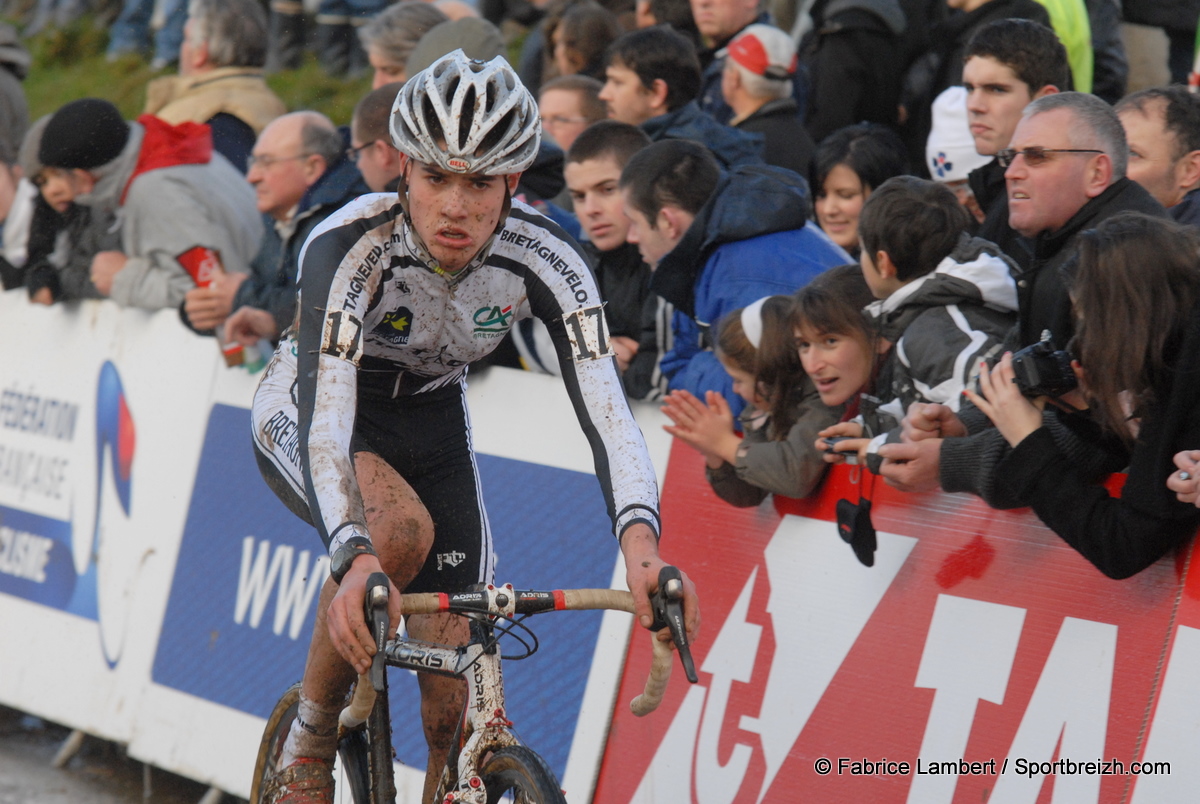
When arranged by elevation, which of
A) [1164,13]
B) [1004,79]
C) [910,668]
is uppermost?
[1164,13]

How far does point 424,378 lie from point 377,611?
56.8 inches

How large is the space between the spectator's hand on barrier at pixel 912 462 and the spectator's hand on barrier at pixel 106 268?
16.3 ft

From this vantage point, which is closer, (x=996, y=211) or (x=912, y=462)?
(x=912, y=462)

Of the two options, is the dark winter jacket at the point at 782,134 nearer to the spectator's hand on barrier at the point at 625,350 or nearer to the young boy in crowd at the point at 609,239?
the young boy in crowd at the point at 609,239

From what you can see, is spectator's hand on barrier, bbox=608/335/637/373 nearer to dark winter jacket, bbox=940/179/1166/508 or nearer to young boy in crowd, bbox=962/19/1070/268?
young boy in crowd, bbox=962/19/1070/268

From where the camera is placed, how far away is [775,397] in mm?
5230

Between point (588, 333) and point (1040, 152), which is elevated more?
point (1040, 152)

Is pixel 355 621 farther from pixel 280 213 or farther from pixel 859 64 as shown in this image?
pixel 859 64

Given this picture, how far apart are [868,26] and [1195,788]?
4958 millimetres

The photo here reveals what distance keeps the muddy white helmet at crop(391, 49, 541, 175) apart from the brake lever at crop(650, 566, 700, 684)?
1163 millimetres

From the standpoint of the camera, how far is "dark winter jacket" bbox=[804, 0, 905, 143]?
306 inches

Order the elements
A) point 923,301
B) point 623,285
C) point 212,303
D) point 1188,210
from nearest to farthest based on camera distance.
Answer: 1. point 923,301
2. point 1188,210
3. point 623,285
4. point 212,303

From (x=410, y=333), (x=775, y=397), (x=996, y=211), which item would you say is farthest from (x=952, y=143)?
(x=410, y=333)

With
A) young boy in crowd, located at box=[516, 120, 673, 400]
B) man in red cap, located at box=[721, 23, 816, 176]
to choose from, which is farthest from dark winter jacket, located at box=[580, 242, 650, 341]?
man in red cap, located at box=[721, 23, 816, 176]
